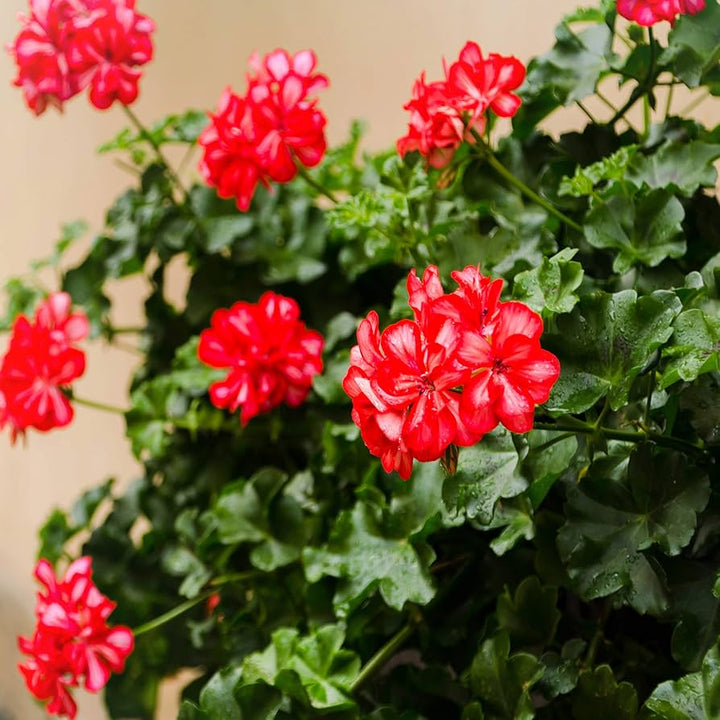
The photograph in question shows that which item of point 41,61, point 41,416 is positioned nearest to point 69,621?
point 41,416

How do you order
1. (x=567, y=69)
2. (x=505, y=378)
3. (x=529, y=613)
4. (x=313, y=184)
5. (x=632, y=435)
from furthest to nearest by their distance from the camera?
(x=313, y=184), (x=567, y=69), (x=529, y=613), (x=632, y=435), (x=505, y=378)

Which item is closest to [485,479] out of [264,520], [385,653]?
[385,653]

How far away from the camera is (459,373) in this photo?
0.58m

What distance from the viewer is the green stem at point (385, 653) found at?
0.86 metres

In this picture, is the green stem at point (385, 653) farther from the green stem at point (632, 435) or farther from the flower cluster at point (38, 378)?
the flower cluster at point (38, 378)

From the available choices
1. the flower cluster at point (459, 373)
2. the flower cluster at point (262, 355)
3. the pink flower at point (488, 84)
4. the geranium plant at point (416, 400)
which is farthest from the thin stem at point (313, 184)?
the flower cluster at point (459, 373)

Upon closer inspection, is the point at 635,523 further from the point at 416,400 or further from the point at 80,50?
the point at 80,50

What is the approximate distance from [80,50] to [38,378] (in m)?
0.33

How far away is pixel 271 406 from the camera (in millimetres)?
1019

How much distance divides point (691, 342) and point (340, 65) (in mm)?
883

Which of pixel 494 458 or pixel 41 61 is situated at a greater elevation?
pixel 41 61

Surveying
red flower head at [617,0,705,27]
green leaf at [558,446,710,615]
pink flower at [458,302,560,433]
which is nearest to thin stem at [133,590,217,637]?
green leaf at [558,446,710,615]

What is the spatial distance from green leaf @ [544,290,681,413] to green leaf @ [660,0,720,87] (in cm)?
27

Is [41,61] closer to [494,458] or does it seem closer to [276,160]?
[276,160]
